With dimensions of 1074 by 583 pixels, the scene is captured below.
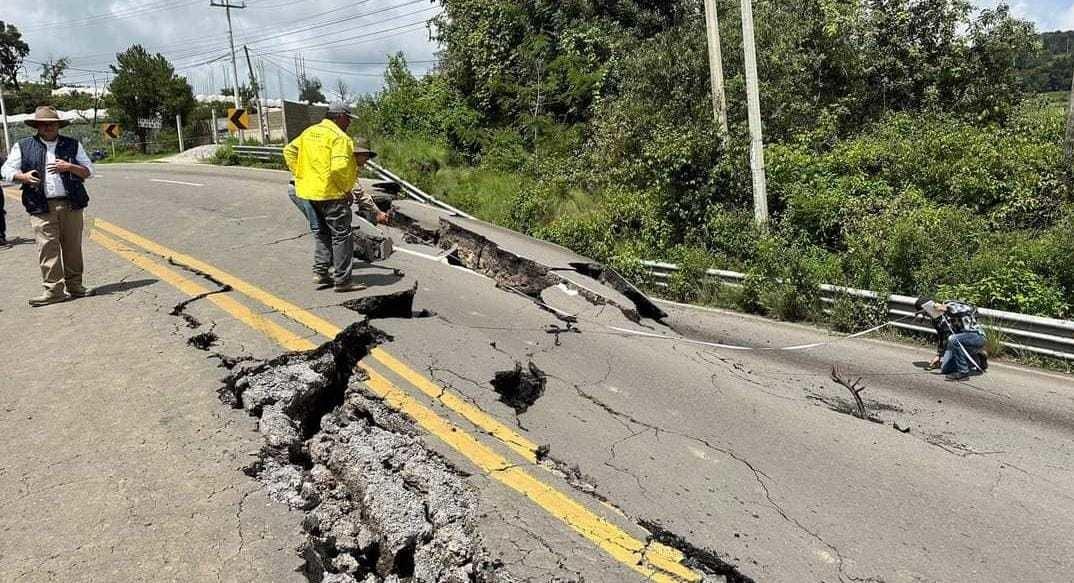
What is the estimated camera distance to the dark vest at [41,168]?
20.9 ft

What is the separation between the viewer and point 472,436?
4258 millimetres

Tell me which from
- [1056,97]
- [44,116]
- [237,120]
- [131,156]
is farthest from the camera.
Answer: [131,156]

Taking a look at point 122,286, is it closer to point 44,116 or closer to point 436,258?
point 44,116

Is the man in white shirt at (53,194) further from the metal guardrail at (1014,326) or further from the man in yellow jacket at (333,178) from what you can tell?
the metal guardrail at (1014,326)

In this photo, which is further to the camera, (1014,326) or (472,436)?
(1014,326)

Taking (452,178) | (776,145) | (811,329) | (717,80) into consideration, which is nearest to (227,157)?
(452,178)

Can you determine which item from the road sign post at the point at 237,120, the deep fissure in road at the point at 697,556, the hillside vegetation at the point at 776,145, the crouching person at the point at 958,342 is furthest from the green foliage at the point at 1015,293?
the road sign post at the point at 237,120

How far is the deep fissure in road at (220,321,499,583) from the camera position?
3109 mm

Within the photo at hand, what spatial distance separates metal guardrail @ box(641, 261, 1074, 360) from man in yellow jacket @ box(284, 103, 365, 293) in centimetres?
689

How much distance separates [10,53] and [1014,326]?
86.3 metres

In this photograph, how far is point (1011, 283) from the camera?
29.8 ft

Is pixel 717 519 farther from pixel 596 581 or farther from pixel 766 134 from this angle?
pixel 766 134

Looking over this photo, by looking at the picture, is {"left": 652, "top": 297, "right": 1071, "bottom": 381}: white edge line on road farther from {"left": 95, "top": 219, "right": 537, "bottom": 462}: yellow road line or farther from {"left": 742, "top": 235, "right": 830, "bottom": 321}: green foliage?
{"left": 95, "top": 219, "right": 537, "bottom": 462}: yellow road line

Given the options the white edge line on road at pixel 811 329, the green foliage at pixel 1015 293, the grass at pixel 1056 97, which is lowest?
the white edge line on road at pixel 811 329
